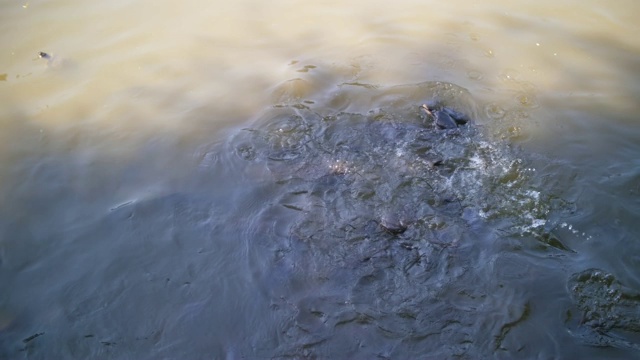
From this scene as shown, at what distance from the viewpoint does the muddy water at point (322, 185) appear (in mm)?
2758

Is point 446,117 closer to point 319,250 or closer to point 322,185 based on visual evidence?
point 322,185

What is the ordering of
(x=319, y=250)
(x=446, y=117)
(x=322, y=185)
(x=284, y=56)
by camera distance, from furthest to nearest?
1. (x=284, y=56)
2. (x=446, y=117)
3. (x=322, y=185)
4. (x=319, y=250)

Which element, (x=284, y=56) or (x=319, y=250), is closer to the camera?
(x=319, y=250)

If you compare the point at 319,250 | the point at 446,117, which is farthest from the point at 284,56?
the point at 319,250

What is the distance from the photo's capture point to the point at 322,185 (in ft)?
11.7

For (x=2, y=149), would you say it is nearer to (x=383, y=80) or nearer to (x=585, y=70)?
(x=383, y=80)

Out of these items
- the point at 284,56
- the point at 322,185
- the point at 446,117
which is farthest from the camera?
the point at 284,56

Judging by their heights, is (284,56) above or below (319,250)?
above

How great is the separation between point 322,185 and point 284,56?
2058mm

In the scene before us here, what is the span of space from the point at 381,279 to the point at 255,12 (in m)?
4.05

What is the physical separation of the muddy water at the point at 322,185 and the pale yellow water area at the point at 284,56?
0.03 meters

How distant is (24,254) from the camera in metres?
3.21

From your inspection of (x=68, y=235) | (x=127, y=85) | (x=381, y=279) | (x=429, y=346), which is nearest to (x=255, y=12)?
(x=127, y=85)

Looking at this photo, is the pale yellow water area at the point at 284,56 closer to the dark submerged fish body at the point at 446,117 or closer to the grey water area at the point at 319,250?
the dark submerged fish body at the point at 446,117
